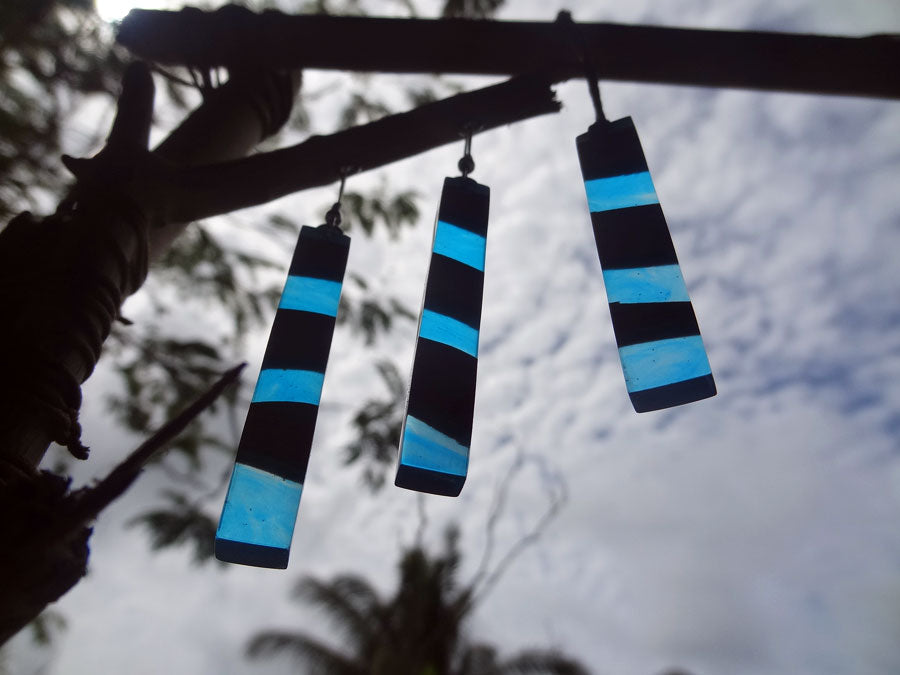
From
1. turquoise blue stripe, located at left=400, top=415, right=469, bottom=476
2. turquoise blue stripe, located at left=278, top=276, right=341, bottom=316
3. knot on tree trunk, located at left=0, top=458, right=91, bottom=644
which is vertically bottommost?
knot on tree trunk, located at left=0, top=458, right=91, bottom=644

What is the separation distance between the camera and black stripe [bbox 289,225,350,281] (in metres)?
1.61

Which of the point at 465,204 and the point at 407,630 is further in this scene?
the point at 407,630

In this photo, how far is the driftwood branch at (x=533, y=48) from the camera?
2.07 metres

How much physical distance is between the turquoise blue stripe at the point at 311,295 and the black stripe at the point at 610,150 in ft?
2.79

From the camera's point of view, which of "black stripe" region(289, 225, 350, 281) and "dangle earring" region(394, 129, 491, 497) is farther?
"black stripe" region(289, 225, 350, 281)

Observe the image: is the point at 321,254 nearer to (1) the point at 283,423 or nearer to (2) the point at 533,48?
(1) the point at 283,423

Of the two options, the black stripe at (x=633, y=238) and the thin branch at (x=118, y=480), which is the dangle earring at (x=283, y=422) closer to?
the thin branch at (x=118, y=480)

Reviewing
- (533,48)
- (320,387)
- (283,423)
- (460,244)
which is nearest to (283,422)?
(283,423)

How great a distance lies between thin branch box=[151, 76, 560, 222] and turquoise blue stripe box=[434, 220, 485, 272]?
1.18 ft

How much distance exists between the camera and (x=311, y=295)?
156 centimetres

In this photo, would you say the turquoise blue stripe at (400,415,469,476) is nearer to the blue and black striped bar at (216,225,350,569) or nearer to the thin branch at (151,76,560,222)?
the blue and black striped bar at (216,225,350,569)

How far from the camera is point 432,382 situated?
136 cm

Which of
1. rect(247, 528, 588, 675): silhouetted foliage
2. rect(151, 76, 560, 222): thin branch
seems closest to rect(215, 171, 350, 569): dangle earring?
rect(151, 76, 560, 222): thin branch

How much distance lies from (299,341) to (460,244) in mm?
537
